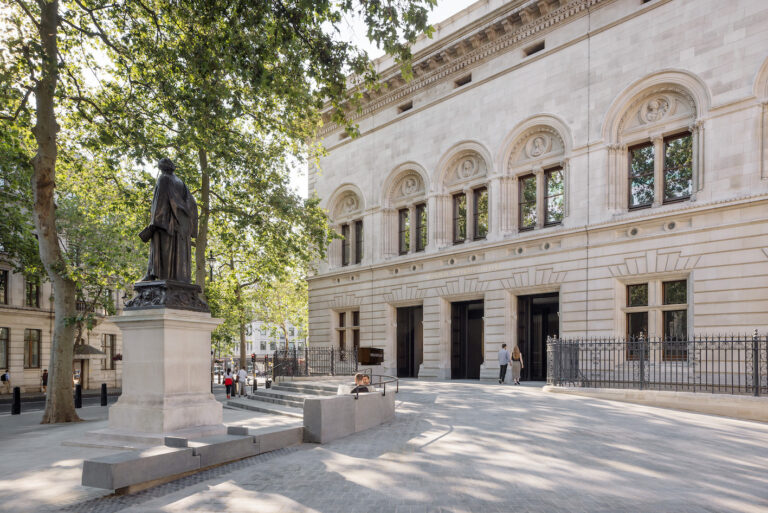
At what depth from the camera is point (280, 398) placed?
48.8 ft

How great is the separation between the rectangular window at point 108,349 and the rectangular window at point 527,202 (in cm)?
3661

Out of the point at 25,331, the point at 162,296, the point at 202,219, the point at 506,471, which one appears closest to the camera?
the point at 506,471

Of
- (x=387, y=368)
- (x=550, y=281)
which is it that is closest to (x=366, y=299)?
(x=387, y=368)

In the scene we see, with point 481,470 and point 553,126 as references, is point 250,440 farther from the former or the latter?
point 553,126

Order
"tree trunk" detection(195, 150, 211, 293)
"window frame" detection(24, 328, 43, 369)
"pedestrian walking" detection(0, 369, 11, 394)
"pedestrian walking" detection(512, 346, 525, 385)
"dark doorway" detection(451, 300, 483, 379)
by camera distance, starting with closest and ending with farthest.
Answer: "pedestrian walking" detection(512, 346, 525, 385) → "tree trunk" detection(195, 150, 211, 293) → "dark doorway" detection(451, 300, 483, 379) → "pedestrian walking" detection(0, 369, 11, 394) → "window frame" detection(24, 328, 43, 369)

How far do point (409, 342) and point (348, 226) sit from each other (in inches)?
308

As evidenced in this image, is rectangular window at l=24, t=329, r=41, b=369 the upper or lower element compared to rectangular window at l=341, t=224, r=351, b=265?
lower

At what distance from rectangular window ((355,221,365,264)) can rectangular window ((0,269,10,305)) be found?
2271cm

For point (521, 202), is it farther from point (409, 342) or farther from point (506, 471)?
point (506, 471)

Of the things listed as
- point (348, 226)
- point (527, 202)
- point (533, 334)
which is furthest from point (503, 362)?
point (348, 226)

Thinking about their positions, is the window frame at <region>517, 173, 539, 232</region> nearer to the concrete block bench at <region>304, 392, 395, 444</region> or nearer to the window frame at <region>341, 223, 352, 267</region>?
the window frame at <region>341, 223, 352, 267</region>

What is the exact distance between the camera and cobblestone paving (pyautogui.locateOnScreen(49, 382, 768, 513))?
5.86m

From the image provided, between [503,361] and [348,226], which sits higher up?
[348,226]

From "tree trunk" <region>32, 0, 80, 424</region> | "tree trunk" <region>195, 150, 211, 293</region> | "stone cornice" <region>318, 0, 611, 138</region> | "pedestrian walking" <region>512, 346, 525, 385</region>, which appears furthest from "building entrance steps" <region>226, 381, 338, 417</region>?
"stone cornice" <region>318, 0, 611, 138</region>
